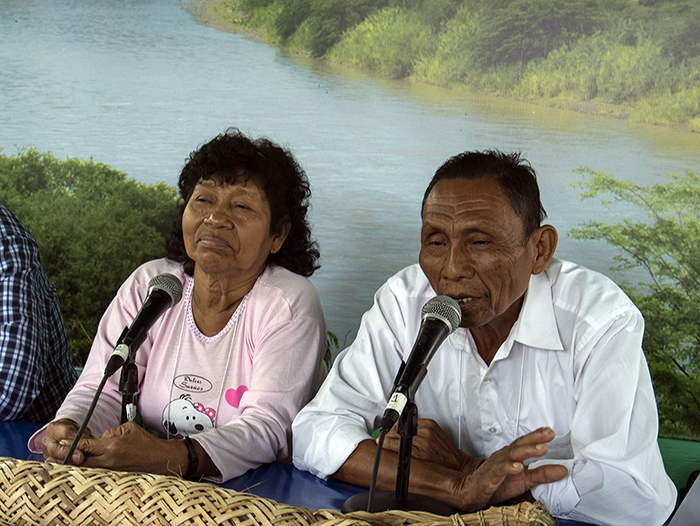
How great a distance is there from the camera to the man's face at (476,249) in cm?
194

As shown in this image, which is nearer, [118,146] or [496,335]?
[496,335]

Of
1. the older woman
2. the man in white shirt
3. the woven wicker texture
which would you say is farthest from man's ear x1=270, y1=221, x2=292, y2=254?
the woven wicker texture

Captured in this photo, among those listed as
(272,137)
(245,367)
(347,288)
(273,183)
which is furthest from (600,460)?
(272,137)

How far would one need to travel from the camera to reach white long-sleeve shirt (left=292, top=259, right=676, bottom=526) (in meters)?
1.70

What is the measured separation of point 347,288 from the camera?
3744 millimetres

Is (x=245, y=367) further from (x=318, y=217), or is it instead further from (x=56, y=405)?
(x=318, y=217)

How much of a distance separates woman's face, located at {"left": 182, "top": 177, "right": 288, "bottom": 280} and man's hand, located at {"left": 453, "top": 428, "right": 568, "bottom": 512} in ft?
3.90

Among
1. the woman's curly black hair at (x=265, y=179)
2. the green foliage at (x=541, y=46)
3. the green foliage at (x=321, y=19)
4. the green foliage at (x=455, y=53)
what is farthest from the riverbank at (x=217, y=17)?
the woman's curly black hair at (x=265, y=179)

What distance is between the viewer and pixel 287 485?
1874 mm

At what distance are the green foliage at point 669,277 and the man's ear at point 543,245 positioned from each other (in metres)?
1.39

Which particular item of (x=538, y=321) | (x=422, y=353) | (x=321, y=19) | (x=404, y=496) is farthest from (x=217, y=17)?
(x=404, y=496)

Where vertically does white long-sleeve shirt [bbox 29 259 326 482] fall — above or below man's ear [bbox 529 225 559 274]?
below

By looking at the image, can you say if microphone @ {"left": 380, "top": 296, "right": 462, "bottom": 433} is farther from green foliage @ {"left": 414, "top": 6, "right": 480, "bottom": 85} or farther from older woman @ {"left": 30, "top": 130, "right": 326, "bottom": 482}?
green foliage @ {"left": 414, "top": 6, "right": 480, "bottom": 85}

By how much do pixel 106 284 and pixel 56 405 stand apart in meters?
1.44
